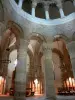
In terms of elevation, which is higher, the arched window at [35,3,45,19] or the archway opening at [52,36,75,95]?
the arched window at [35,3,45,19]

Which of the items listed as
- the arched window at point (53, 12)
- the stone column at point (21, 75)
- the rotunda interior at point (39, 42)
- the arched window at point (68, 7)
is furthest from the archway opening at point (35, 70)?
the arched window at point (68, 7)

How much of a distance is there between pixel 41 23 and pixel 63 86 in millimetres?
7781

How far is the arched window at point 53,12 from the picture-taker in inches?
510

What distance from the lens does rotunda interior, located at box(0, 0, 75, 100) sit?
30.1 feet

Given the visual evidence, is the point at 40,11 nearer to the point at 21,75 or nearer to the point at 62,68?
the point at 62,68

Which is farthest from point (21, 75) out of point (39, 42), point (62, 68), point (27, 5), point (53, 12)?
point (53, 12)

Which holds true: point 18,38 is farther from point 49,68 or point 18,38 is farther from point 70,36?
point 70,36

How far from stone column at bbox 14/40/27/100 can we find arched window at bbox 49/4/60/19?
5.23 m

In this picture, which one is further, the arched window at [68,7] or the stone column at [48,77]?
the arched window at [68,7]

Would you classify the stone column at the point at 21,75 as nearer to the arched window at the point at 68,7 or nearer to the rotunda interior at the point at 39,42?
the rotunda interior at the point at 39,42

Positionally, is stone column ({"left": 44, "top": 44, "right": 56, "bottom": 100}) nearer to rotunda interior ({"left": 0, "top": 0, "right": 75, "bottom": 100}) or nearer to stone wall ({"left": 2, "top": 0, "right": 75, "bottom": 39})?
rotunda interior ({"left": 0, "top": 0, "right": 75, "bottom": 100})

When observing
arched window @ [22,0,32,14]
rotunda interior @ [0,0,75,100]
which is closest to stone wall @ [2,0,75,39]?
rotunda interior @ [0,0,75,100]

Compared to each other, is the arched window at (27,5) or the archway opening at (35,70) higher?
the arched window at (27,5)

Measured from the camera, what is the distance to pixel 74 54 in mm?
10266
